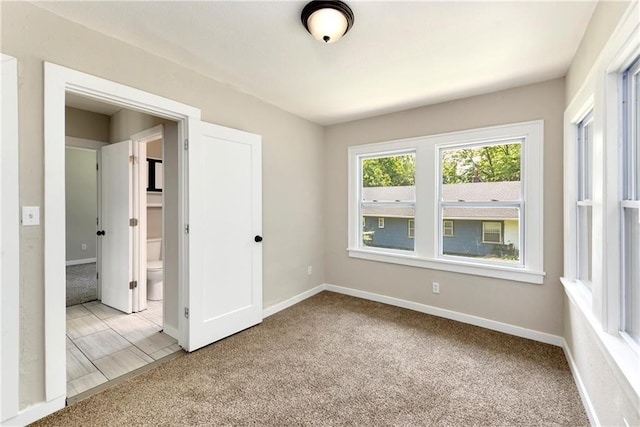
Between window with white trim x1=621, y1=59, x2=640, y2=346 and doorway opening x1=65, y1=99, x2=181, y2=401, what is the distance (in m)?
3.13

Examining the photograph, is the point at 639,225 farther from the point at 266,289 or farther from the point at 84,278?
the point at 84,278

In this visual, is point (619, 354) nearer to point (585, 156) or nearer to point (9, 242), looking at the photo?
point (585, 156)

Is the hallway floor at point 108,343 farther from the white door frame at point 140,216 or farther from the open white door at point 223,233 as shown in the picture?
the open white door at point 223,233

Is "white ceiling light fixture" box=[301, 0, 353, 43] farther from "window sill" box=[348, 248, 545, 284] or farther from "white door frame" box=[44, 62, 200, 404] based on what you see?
"window sill" box=[348, 248, 545, 284]

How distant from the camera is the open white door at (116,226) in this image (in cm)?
320

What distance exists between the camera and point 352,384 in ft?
6.57

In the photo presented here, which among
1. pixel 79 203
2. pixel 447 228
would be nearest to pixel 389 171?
pixel 447 228

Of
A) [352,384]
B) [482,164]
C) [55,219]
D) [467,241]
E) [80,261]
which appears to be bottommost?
[352,384]

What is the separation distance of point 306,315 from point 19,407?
2.27m

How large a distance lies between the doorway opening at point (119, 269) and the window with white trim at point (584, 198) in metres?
3.46

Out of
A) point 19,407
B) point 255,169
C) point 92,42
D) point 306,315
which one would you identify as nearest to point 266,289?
point 306,315

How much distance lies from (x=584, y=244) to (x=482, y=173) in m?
1.12

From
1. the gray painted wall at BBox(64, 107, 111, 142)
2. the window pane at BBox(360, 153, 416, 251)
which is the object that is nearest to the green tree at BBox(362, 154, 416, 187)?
the window pane at BBox(360, 153, 416, 251)

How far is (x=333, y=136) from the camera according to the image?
4086 millimetres
